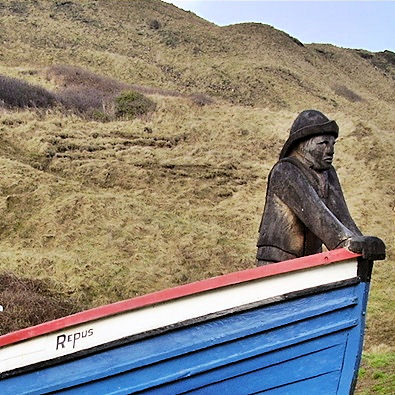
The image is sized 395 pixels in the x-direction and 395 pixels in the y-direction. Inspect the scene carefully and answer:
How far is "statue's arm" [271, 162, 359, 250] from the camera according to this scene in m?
3.72

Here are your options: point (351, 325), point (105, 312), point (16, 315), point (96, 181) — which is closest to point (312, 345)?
point (351, 325)

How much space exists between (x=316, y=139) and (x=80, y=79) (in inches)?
1020

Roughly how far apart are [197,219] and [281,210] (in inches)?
490

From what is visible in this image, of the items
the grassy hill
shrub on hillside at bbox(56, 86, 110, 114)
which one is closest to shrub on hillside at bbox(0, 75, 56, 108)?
shrub on hillside at bbox(56, 86, 110, 114)

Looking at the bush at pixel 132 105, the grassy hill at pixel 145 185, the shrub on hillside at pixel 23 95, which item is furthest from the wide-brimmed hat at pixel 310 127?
the bush at pixel 132 105

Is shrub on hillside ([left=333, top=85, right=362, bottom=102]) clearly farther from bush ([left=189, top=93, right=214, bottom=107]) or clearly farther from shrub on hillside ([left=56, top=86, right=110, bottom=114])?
shrub on hillside ([left=56, top=86, right=110, bottom=114])

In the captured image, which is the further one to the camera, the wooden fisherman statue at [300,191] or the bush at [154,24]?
the bush at [154,24]

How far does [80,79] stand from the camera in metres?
28.8

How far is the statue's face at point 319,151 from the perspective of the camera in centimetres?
409

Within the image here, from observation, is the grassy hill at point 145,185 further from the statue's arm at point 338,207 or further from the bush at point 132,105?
the statue's arm at point 338,207

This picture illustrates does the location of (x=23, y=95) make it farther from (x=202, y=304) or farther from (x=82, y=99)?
(x=202, y=304)

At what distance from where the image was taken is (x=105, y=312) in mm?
3455

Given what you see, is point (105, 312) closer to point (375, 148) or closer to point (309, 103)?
point (375, 148)

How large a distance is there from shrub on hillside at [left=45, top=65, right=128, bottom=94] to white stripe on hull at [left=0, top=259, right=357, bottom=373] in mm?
24232
